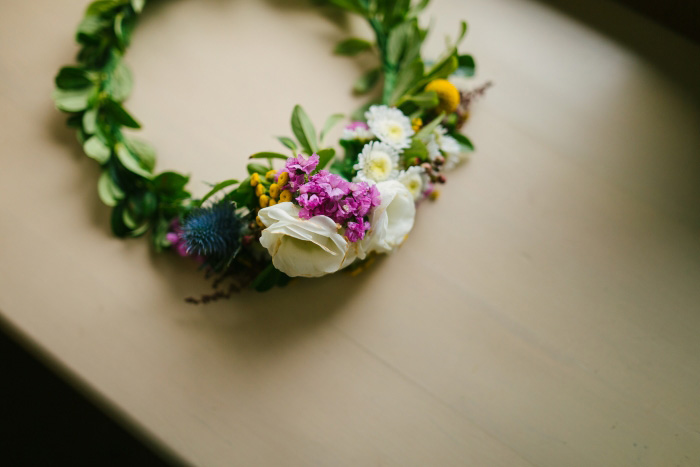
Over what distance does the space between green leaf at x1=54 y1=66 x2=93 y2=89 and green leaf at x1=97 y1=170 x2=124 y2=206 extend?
197 millimetres

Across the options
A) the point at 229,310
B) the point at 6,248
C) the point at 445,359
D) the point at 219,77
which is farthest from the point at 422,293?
the point at 6,248

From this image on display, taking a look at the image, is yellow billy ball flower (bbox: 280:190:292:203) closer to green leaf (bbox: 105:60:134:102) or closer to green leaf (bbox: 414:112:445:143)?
green leaf (bbox: 414:112:445:143)

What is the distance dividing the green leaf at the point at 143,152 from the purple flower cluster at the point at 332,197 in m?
0.36

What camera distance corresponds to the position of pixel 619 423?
2.42ft

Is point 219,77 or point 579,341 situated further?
point 219,77

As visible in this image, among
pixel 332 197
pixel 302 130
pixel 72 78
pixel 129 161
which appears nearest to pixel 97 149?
pixel 129 161

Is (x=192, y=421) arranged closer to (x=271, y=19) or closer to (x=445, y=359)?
(x=445, y=359)

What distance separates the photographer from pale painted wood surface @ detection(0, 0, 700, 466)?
0.73 meters

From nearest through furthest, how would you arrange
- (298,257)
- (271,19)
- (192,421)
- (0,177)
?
(298,257)
(192,421)
(0,177)
(271,19)

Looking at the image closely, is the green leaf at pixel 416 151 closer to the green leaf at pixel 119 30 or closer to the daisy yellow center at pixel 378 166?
the daisy yellow center at pixel 378 166

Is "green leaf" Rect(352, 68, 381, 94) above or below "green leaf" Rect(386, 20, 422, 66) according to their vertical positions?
below

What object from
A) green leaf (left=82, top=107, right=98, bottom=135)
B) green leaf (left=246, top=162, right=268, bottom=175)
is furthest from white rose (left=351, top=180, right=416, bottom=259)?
green leaf (left=82, top=107, right=98, bottom=135)

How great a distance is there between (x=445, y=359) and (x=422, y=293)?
13 cm

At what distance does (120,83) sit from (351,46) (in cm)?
49
